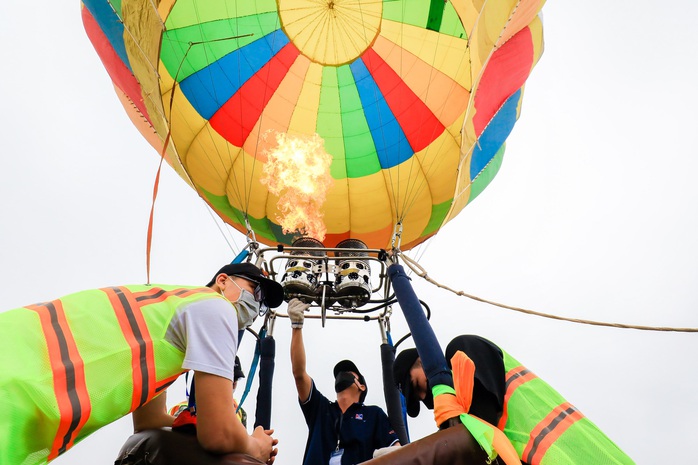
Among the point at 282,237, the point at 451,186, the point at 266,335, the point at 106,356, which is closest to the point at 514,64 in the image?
the point at 451,186

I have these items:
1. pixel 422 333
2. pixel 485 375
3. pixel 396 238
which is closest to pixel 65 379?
pixel 485 375

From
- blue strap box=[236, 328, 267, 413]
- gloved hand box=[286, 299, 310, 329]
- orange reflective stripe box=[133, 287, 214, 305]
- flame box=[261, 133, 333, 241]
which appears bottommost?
blue strap box=[236, 328, 267, 413]

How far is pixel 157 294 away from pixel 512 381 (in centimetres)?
111

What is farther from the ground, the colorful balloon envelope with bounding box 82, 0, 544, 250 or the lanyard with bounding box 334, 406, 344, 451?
the colorful balloon envelope with bounding box 82, 0, 544, 250

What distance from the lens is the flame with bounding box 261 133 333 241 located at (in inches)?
198

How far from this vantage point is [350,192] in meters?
5.25

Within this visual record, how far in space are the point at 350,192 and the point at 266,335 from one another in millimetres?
1879

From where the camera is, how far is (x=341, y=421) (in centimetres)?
310

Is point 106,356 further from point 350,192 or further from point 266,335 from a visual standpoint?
point 350,192

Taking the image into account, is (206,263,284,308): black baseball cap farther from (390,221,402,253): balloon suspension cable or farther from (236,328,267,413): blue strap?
(390,221,402,253): balloon suspension cable

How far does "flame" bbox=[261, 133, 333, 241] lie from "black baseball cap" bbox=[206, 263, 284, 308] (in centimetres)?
315

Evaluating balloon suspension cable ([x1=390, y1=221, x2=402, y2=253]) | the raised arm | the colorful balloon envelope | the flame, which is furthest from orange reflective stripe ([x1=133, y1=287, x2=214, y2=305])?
the flame

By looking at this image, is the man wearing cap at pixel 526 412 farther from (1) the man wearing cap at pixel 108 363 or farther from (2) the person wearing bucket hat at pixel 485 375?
(1) the man wearing cap at pixel 108 363

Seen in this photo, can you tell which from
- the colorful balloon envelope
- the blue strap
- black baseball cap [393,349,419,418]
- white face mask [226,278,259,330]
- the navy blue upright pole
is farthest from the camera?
the colorful balloon envelope
